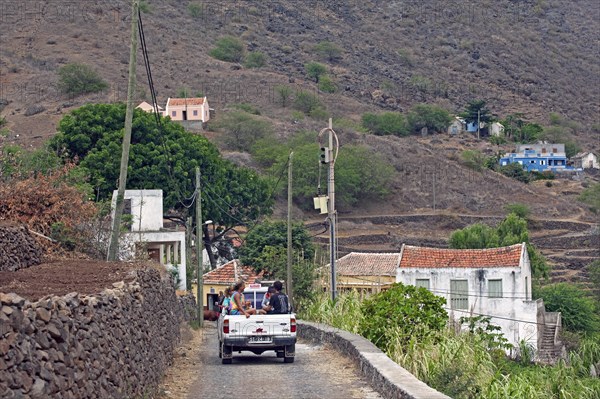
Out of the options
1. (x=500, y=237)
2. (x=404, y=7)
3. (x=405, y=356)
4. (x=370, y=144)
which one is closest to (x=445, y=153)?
(x=370, y=144)

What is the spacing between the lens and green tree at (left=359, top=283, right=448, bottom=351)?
17828 millimetres

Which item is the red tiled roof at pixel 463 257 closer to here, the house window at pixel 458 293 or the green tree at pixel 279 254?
the house window at pixel 458 293

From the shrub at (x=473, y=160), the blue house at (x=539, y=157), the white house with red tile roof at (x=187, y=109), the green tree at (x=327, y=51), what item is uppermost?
the green tree at (x=327, y=51)

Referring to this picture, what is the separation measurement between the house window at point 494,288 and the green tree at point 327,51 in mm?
114900

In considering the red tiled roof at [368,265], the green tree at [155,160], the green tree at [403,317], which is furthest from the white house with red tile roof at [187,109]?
the green tree at [403,317]

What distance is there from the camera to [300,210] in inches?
3280

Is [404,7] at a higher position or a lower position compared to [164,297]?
higher

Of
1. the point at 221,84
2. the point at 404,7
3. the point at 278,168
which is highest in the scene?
the point at 404,7

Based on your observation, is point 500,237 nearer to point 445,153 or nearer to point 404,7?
point 445,153

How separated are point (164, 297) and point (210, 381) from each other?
12.5ft

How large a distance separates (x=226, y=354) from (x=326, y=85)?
119806 mm

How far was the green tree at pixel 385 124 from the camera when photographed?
119500mm

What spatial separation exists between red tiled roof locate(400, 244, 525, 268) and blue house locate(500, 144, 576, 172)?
6637cm

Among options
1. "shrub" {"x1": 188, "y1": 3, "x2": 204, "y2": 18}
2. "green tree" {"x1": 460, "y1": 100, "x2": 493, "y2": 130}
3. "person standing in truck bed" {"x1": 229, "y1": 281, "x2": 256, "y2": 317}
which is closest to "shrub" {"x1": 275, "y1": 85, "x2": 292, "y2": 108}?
"green tree" {"x1": 460, "y1": 100, "x2": 493, "y2": 130}
